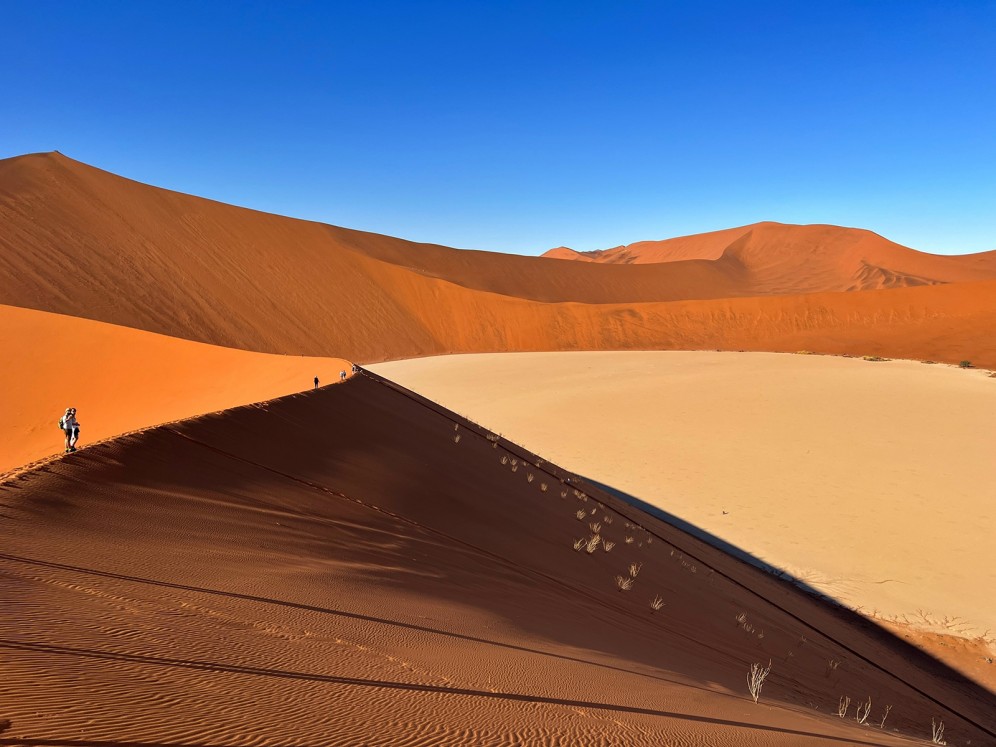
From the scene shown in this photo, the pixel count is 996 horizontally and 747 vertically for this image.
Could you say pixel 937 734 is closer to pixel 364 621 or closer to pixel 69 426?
pixel 364 621

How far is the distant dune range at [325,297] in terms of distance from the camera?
44062 millimetres

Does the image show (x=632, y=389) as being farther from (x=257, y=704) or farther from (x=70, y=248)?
(x=70, y=248)

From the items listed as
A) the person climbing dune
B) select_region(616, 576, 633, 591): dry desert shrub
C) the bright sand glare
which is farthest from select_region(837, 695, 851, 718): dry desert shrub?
the person climbing dune

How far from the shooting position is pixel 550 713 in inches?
128

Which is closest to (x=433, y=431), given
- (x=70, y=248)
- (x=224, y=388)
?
(x=224, y=388)

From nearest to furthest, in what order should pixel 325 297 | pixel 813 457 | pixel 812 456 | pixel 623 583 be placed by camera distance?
pixel 623 583
pixel 813 457
pixel 812 456
pixel 325 297

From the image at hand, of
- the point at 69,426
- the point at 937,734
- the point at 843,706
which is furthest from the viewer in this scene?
the point at 69,426

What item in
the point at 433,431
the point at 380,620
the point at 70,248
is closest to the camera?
the point at 380,620

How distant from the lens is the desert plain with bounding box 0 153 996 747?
298 centimetres

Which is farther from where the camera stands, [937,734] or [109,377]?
[109,377]

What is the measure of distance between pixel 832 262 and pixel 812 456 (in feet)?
377

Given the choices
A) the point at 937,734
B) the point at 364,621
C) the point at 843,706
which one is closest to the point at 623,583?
the point at 843,706

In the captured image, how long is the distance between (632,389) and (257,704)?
30867 millimetres

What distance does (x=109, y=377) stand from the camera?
55.1ft
